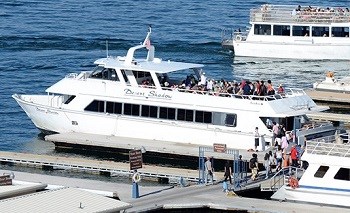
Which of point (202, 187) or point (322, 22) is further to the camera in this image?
point (322, 22)

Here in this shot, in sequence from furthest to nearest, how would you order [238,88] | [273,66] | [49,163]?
[273,66] → [238,88] → [49,163]

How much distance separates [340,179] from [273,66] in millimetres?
45653

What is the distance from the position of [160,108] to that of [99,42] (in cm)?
3765

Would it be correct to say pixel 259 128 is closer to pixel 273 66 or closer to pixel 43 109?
pixel 43 109

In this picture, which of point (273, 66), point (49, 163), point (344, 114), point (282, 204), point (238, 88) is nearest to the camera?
point (282, 204)

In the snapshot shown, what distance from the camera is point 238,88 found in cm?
6456

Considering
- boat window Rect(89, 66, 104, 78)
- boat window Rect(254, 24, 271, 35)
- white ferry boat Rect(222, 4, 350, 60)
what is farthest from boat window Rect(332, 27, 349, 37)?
boat window Rect(89, 66, 104, 78)

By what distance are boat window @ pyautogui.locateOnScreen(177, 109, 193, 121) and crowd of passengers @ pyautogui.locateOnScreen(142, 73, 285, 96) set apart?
0.89m

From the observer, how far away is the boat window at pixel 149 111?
6538cm

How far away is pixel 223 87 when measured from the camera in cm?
6481

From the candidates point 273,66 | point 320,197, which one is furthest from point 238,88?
point 273,66

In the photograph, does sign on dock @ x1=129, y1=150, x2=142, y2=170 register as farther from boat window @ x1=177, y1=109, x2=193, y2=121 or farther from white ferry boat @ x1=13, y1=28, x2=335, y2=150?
boat window @ x1=177, y1=109, x2=193, y2=121

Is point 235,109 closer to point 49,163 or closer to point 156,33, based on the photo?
point 49,163

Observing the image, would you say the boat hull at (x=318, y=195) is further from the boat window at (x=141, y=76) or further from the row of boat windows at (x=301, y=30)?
the row of boat windows at (x=301, y=30)
